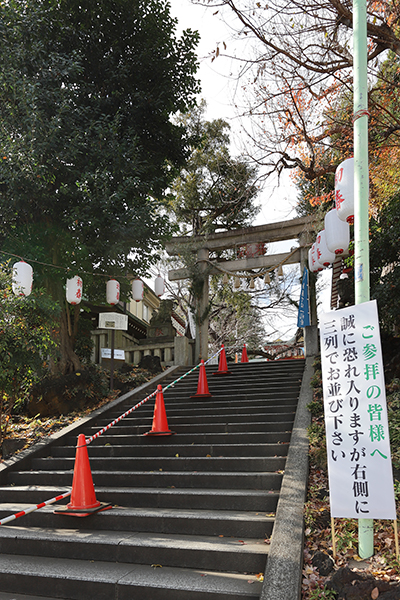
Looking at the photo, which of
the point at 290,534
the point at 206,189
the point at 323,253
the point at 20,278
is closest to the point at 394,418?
the point at 290,534

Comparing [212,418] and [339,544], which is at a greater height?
[212,418]

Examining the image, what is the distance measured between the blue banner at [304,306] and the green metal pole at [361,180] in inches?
377

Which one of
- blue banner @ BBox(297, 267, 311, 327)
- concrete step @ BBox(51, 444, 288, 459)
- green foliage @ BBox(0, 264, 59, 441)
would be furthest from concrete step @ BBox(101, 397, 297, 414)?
blue banner @ BBox(297, 267, 311, 327)

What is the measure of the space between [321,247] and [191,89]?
22.8ft

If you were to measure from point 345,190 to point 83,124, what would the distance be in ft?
27.9

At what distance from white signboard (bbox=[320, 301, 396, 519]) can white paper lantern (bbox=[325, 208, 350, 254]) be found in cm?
398

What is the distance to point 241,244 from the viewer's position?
1523 cm

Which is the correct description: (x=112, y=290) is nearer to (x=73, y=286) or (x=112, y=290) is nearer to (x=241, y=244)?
(x=73, y=286)

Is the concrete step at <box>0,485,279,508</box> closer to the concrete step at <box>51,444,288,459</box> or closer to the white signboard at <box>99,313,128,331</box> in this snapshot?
the concrete step at <box>51,444,288,459</box>

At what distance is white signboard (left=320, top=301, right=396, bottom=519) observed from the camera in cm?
354

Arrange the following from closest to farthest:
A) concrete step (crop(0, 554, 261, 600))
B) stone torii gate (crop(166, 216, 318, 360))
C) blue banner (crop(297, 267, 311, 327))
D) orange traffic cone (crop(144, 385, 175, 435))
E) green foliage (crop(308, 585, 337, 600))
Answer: green foliage (crop(308, 585, 337, 600)) < concrete step (crop(0, 554, 261, 600)) < orange traffic cone (crop(144, 385, 175, 435)) < blue banner (crop(297, 267, 311, 327)) < stone torii gate (crop(166, 216, 318, 360))

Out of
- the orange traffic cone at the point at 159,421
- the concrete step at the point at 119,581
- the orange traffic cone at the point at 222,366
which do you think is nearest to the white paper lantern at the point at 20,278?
the orange traffic cone at the point at 159,421

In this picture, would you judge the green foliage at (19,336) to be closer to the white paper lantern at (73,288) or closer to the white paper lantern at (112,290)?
the white paper lantern at (73,288)

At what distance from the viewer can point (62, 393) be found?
1049 cm
